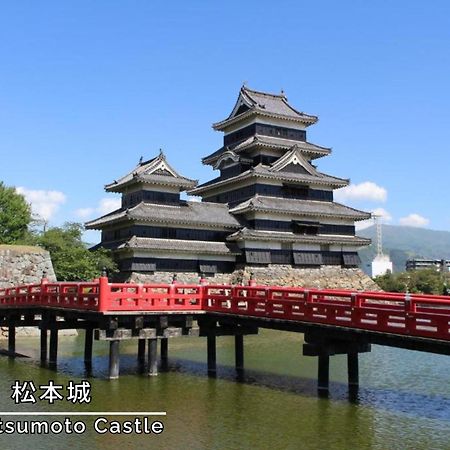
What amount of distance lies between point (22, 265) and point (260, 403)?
23703 millimetres

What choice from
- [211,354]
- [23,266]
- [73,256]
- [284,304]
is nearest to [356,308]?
[284,304]

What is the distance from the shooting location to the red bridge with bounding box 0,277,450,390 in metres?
15.4

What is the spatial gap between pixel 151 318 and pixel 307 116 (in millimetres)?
40634

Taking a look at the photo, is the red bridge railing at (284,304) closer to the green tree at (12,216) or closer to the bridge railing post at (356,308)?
the bridge railing post at (356,308)

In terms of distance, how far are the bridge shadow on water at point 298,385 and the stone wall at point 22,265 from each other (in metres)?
11.3

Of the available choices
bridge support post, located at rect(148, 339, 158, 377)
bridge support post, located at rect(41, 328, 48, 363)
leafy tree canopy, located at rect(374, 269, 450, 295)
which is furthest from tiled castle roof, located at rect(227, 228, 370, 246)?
bridge support post, located at rect(148, 339, 158, 377)

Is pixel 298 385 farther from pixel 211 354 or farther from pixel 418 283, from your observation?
pixel 418 283

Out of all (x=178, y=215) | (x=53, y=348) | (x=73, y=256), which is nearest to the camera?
(x=53, y=348)

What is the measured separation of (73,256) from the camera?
43.1m

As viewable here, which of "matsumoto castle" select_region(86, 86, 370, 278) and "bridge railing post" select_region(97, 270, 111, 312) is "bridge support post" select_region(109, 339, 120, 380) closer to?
"bridge railing post" select_region(97, 270, 111, 312)

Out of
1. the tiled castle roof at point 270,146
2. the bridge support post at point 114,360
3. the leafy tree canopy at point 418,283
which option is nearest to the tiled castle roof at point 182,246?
the tiled castle roof at point 270,146

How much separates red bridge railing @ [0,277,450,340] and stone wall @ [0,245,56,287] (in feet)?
31.1

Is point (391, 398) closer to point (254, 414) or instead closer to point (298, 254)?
point (254, 414)

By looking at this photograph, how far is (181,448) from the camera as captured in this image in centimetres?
1330
